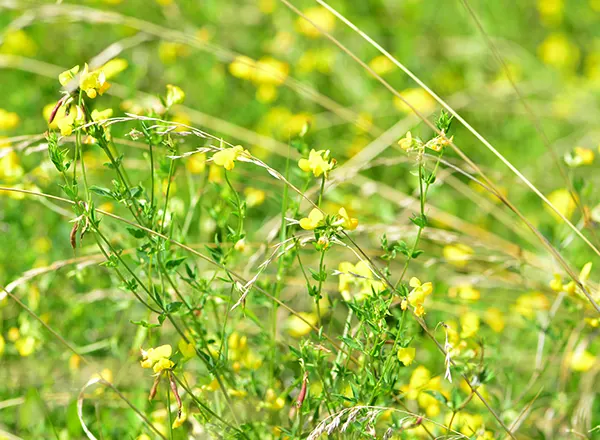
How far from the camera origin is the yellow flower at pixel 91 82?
1.21m

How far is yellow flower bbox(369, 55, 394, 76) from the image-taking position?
3255 millimetres

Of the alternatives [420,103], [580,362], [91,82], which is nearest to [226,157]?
[91,82]

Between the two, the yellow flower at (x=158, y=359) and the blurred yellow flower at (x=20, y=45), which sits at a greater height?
the yellow flower at (x=158, y=359)

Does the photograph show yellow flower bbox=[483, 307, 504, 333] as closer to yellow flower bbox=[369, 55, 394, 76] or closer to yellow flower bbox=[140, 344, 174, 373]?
yellow flower bbox=[140, 344, 174, 373]

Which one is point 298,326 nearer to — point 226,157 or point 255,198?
point 255,198

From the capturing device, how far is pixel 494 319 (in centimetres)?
207

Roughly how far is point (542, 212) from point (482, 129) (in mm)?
605

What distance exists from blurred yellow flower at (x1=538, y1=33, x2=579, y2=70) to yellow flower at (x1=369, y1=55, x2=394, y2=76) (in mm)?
869

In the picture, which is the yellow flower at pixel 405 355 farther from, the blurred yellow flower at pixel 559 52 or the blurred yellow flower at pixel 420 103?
the blurred yellow flower at pixel 559 52

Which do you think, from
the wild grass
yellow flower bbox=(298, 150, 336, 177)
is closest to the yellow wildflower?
the wild grass

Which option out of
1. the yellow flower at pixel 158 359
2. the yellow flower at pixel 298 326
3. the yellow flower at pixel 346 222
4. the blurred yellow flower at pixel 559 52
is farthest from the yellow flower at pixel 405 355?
the blurred yellow flower at pixel 559 52

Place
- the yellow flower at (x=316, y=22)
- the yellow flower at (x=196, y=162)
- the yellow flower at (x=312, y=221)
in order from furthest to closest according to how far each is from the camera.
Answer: the yellow flower at (x=316, y=22) < the yellow flower at (x=196, y=162) < the yellow flower at (x=312, y=221)

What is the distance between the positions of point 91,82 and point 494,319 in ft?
4.34

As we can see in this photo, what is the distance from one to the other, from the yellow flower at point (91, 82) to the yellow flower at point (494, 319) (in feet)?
4.17
